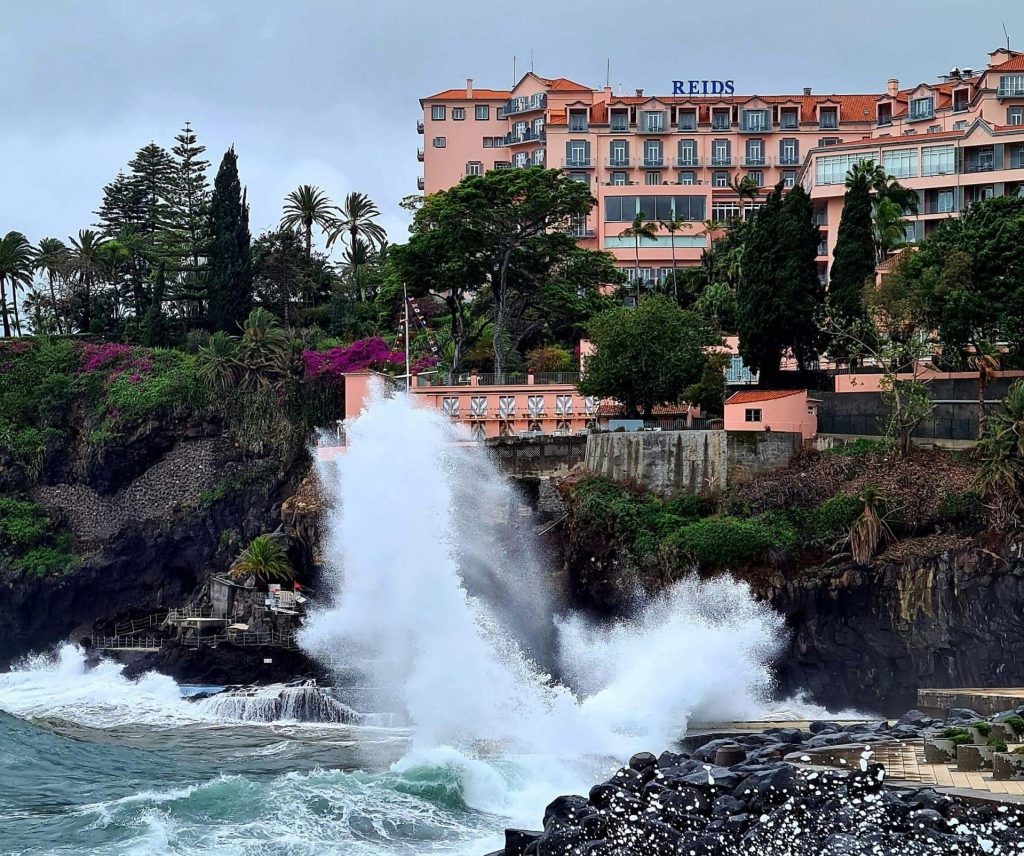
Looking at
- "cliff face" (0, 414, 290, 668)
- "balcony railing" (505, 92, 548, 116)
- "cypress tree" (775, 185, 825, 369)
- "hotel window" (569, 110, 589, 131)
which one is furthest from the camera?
"balcony railing" (505, 92, 548, 116)

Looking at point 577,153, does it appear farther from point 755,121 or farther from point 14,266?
point 14,266

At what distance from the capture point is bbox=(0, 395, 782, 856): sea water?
3503cm

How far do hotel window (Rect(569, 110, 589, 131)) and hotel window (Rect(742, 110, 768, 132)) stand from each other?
297 inches

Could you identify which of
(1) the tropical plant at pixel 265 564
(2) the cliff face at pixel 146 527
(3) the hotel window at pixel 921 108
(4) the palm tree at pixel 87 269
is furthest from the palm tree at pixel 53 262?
(3) the hotel window at pixel 921 108

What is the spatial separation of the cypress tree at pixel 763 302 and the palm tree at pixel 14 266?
3323 cm

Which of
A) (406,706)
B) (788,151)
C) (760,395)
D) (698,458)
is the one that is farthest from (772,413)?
(788,151)

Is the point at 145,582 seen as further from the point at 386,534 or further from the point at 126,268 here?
the point at 126,268

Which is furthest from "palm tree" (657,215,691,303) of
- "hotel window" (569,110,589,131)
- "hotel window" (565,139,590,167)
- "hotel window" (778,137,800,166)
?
"hotel window" (778,137,800,166)

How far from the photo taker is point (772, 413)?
5234 centimetres

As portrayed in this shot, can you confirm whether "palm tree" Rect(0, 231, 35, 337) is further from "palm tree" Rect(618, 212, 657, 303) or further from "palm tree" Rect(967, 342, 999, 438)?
"palm tree" Rect(967, 342, 999, 438)

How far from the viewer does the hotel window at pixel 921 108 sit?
72.6m

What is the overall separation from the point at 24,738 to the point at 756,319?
25497 millimetres

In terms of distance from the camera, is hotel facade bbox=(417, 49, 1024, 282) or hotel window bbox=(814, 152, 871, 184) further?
hotel facade bbox=(417, 49, 1024, 282)

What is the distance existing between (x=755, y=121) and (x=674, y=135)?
393cm
